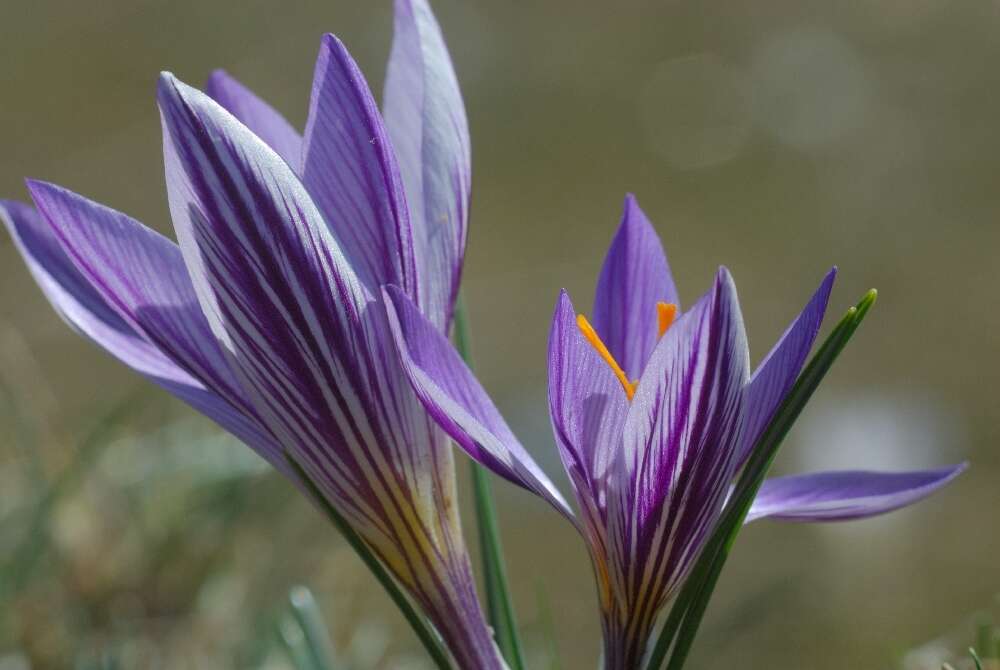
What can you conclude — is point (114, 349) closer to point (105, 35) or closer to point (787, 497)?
point (787, 497)

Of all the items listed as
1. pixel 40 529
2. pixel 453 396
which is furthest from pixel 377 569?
pixel 40 529

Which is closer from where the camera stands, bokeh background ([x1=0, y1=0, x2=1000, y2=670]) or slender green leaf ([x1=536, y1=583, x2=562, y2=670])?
slender green leaf ([x1=536, y1=583, x2=562, y2=670])

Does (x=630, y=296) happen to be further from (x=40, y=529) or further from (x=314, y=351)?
(x=40, y=529)

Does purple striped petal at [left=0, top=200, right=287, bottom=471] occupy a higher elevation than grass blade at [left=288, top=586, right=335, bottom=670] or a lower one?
higher

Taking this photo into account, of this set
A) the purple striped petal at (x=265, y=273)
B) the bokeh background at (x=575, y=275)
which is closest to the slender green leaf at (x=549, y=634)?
the bokeh background at (x=575, y=275)

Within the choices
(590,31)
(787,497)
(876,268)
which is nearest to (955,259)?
(876,268)

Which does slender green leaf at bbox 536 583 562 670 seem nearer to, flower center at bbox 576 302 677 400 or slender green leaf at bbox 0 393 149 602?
flower center at bbox 576 302 677 400

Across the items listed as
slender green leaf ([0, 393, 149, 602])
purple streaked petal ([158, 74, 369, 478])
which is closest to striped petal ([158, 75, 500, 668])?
purple streaked petal ([158, 74, 369, 478])
